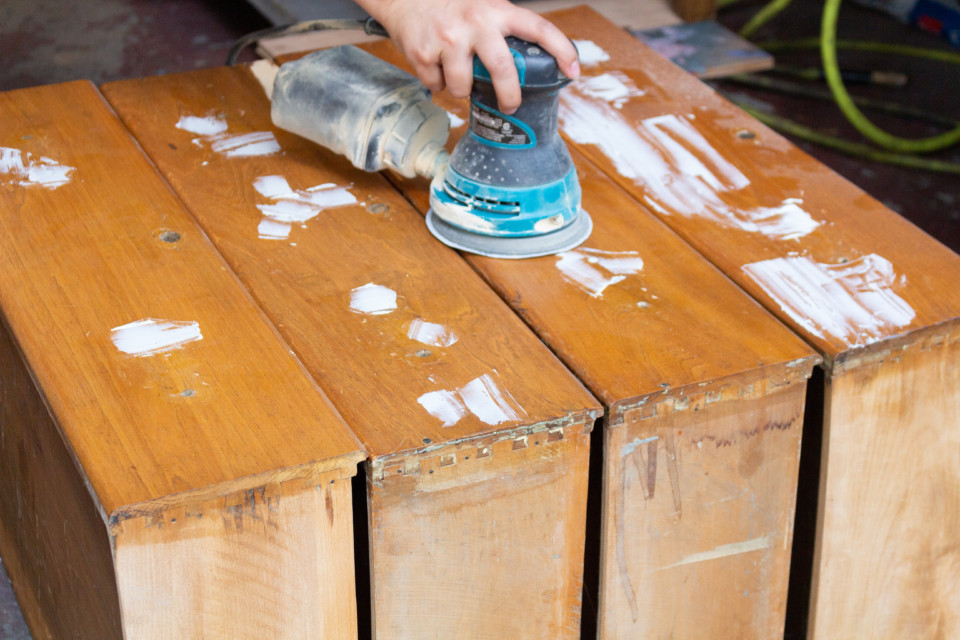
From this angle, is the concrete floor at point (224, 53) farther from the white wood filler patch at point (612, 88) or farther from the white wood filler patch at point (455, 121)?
the white wood filler patch at point (455, 121)

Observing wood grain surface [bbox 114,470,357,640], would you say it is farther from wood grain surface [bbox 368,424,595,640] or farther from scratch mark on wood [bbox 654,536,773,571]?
scratch mark on wood [bbox 654,536,773,571]

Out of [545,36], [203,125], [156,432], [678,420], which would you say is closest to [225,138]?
[203,125]

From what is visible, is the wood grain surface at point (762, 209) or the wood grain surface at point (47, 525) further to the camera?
the wood grain surface at point (762, 209)

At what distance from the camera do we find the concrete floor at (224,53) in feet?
9.06

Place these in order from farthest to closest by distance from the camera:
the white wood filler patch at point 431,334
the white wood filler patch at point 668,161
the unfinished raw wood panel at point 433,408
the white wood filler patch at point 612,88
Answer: the white wood filler patch at point 612,88, the white wood filler patch at point 668,161, the white wood filler patch at point 431,334, the unfinished raw wood panel at point 433,408

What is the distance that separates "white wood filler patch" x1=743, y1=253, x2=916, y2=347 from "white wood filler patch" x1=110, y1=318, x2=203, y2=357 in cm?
66

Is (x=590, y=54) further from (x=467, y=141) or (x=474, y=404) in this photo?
(x=474, y=404)

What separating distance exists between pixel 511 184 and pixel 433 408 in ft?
1.15

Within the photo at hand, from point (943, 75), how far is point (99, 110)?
8.15 feet

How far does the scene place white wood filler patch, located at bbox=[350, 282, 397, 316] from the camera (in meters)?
1.25

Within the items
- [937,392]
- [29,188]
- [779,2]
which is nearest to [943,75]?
[779,2]

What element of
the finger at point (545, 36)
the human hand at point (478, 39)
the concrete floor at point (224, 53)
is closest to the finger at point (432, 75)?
the human hand at point (478, 39)

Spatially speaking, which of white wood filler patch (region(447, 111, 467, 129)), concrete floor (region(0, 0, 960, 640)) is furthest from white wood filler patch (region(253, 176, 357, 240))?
concrete floor (region(0, 0, 960, 640))

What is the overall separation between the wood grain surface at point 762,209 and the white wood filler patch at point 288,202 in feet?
1.24
